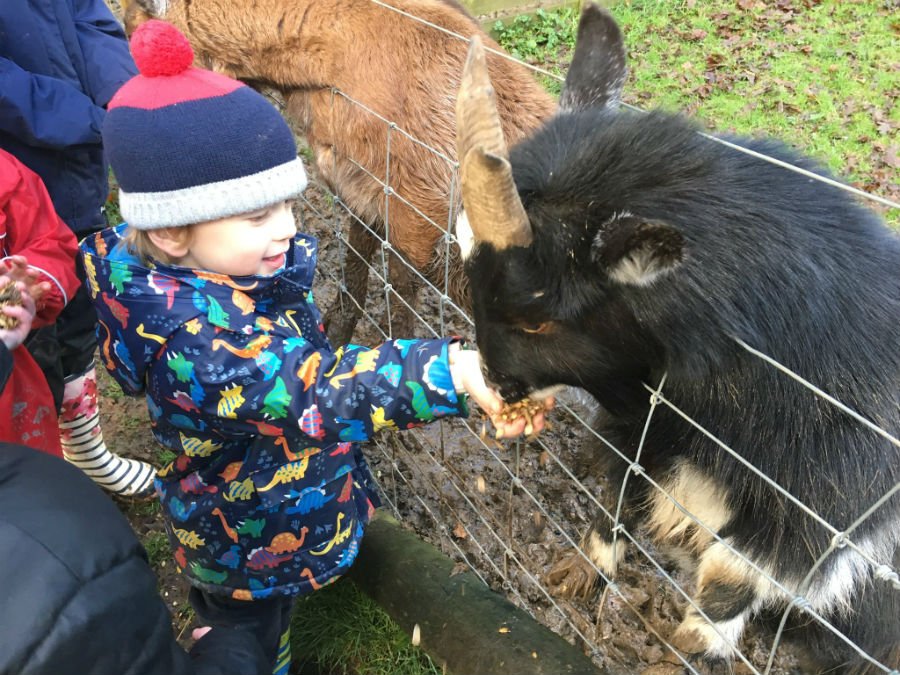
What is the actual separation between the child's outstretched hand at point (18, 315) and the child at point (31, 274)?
3 cm

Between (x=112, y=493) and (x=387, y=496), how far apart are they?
4.22 feet

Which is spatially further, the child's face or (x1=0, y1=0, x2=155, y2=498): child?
(x1=0, y1=0, x2=155, y2=498): child

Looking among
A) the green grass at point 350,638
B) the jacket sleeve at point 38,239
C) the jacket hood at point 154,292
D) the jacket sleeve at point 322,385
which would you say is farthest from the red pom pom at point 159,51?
the green grass at point 350,638

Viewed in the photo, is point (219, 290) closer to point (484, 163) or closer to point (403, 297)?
point (484, 163)

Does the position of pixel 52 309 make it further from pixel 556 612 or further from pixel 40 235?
pixel 556 612

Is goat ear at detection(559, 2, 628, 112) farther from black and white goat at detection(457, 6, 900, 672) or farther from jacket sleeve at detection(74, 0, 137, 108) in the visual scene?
jacket sleeve at detection(74, 0, 137, 108)

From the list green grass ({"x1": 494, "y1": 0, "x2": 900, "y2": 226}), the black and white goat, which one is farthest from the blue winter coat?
green grass ({"x1": 494, "y1": 0, "x2": 900, "y2": 226})

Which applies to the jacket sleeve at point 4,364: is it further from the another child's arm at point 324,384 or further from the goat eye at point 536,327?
the goat eye at point 536,327

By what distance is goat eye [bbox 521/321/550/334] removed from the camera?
1862 mm

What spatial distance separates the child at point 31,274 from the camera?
2068 mm

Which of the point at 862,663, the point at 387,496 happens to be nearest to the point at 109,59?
the point at 387,496

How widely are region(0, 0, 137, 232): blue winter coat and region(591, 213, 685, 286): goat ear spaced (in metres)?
1.97

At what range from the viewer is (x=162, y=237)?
180 centimetres

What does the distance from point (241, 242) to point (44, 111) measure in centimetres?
123
